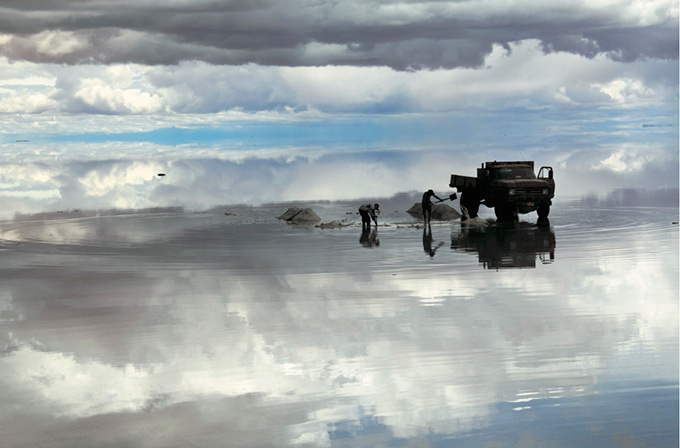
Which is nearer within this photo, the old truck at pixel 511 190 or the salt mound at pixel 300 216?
the old truck at pixel 511 190

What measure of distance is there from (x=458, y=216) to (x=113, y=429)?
30473mm

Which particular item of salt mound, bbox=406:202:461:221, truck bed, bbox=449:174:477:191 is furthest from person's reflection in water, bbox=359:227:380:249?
truck bed, bbox=449:174:477:191

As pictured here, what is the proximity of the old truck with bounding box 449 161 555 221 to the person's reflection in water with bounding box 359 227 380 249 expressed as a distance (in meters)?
5.90

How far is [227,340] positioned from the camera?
11719 mm

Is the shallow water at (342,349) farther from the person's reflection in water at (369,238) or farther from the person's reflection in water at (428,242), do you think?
the person's reflection in water at (369,238)

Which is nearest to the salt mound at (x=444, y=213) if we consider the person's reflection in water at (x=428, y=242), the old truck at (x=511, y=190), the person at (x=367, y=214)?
the old truck at (x=511, y=190)

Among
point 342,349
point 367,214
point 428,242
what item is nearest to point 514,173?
point 367,214

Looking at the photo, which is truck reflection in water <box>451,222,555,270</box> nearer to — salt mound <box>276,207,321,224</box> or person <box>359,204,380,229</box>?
person <box>359,204,380,229</box>

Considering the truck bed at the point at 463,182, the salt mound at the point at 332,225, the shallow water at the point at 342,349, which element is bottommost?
the shallow water at the point at 342,349

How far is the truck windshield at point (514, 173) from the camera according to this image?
35.3 meters

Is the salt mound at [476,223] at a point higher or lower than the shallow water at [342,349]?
higher

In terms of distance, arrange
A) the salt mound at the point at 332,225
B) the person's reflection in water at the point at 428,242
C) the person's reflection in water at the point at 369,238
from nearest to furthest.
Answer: the person's reflection in water at the point at 428,242 → the person's reflection in water at the point at 369,238 → the salt mound at the point at 332,225

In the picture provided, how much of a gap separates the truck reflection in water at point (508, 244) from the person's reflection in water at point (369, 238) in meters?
2.39

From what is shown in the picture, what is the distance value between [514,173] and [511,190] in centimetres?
206
